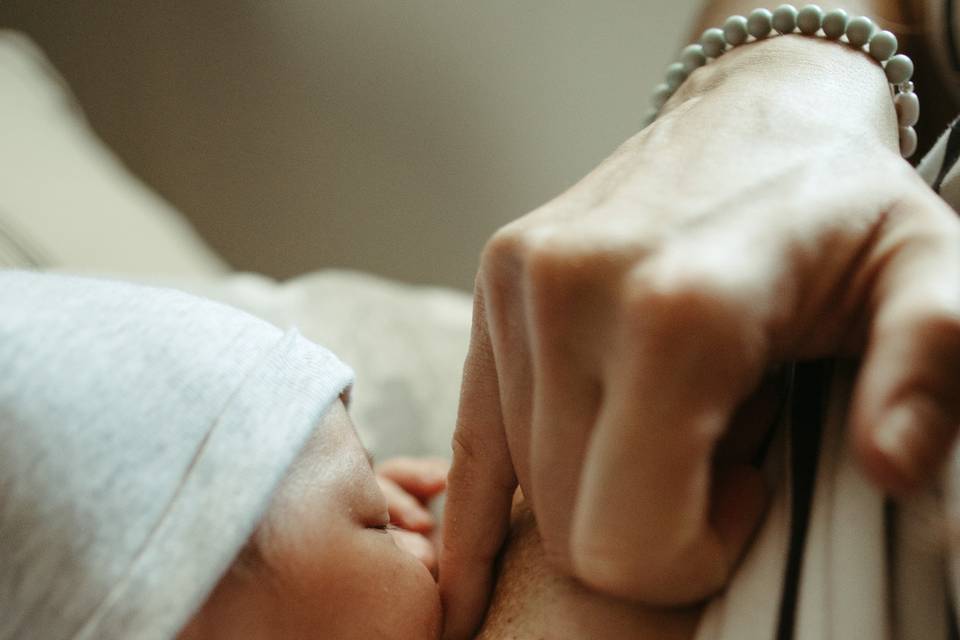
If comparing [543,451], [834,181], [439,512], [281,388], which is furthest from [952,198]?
[439,512]

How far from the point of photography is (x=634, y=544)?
292 millimetres

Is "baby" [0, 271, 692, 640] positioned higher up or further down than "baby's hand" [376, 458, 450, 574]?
higher up

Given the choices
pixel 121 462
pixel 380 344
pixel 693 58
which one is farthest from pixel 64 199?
pixel 693 58

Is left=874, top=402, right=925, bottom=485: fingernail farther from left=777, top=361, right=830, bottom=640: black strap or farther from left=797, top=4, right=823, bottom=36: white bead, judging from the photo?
left=797, top=4, right=823, bottom=36: white bead

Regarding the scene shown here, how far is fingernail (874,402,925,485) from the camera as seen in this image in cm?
22

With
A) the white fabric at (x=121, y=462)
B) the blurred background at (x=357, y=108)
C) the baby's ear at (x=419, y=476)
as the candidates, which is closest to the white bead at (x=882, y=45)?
the white fabric at (x=121, y=462)

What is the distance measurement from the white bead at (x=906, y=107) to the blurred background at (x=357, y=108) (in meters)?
0.77

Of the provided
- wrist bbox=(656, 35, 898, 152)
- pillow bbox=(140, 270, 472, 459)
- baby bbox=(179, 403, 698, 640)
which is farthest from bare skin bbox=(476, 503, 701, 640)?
pillow bbox=(140, 270, 472, 459)

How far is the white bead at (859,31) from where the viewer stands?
44cm

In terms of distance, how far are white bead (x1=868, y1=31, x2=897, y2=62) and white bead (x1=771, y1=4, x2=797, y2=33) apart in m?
0.04

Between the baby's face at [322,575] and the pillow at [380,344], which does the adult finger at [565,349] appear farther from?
the pillow at [380,344]

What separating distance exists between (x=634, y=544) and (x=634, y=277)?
0.10m

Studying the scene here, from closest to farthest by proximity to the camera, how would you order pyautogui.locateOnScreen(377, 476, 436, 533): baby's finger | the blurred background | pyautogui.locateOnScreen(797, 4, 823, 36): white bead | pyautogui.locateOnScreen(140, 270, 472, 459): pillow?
pyautogui.locateOnScreen(797, 4, 823, 36): white bead
pyautogui.locateOnScreen(377, 476, 436, 533): baby's finger
pyautogui.locateOnScreen(140, 270, 472, 459): pillow
the blurred background

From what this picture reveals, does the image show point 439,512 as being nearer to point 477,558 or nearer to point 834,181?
point 477,558
